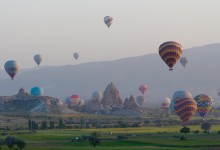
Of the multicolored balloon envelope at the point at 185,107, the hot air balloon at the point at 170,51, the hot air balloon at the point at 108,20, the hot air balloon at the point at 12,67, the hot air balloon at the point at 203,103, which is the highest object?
the hot air balloon at the point at 108,20

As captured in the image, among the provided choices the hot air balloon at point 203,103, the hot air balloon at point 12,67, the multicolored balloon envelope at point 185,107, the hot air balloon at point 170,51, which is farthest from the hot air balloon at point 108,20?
the hot air balloon at point 170,51

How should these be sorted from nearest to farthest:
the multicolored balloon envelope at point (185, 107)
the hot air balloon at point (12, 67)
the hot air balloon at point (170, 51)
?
the hot air balloon at point (170, 51), the multicolored balloon envelope at point (185, 107), the hot air balloon at point (12, 67)

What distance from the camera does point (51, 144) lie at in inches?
3605

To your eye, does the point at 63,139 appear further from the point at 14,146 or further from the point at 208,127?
the point at 208,127

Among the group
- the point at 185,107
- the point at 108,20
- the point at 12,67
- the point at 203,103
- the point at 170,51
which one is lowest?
the point at 185,107

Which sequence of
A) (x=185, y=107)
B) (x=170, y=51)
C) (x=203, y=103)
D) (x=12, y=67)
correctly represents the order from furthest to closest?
1. (x=12, y=67)
2. (x=203, y=103)
3. (x=185, y=107)
4. (x=170, y=51)

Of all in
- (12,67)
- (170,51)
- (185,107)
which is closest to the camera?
(170,51)

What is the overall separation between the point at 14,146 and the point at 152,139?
2328 cm

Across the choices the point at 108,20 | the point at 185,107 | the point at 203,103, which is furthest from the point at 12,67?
the point at 185,107

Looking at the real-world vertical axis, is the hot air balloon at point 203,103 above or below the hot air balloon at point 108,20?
below

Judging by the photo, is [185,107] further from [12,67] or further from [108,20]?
[12,67]

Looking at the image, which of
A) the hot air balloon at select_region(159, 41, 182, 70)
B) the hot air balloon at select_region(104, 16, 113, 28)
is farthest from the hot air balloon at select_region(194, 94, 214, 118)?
the hot air balloon at select_region(104, 16, 113, 28)

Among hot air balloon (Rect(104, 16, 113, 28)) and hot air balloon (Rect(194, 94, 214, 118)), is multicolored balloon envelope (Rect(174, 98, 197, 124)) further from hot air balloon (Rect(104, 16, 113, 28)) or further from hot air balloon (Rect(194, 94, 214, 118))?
hot air balloon (Rect(104, 16, 113, 28))

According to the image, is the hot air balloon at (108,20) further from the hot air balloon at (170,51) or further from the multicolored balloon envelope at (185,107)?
the hot air balloon at (170,51)
